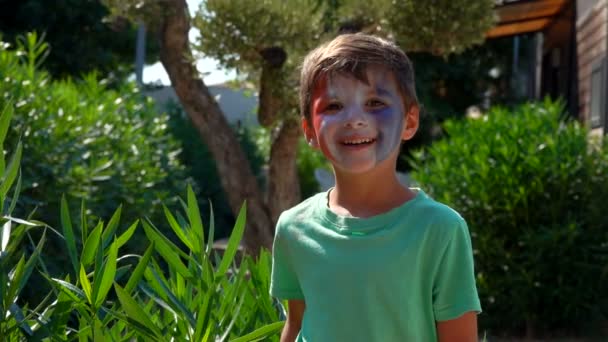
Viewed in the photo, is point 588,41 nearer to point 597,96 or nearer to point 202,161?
point 597,96

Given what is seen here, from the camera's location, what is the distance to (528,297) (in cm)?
765

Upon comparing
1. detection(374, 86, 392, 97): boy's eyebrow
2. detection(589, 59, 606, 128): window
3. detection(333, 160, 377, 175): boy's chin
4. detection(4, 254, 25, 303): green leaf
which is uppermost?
detection(374, 86, 392, 97): boy's eyebrow

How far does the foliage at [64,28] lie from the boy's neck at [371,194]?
16.3 meters

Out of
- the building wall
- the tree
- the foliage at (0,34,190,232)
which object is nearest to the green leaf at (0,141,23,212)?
the foliage at (0,34,190,232)

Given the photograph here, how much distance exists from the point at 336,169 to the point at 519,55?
2607 centimetres

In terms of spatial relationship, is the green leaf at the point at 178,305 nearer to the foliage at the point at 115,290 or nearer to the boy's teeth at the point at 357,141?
the foliage at the point at 115,290

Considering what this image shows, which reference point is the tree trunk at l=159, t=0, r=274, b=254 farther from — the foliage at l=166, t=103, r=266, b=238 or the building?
the foliage at l=166, t=103, r=266, b=238

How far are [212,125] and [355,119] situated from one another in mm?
6096

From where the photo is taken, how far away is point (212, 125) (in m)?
8.05

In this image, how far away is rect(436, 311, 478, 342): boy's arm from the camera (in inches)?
75.9

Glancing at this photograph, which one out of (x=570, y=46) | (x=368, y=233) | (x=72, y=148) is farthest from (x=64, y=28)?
(x=368, y=233)

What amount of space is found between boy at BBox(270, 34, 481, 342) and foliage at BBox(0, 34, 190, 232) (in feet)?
9.22

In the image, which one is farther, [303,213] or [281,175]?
[281,175]

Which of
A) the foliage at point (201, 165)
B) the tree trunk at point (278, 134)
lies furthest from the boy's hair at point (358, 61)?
the foliage at point (201, 165)
